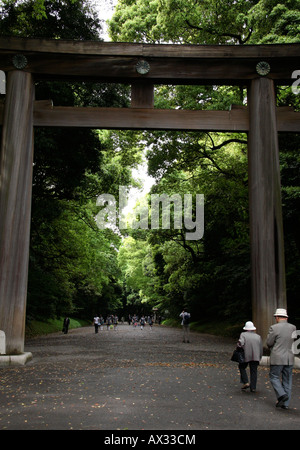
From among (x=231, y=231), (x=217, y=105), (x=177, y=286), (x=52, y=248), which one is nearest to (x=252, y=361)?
(x=217, y=105)

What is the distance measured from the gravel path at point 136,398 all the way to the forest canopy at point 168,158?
26.1 ft

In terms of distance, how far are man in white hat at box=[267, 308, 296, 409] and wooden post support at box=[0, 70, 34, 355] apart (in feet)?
21.8

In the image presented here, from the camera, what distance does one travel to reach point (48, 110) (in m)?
12.1

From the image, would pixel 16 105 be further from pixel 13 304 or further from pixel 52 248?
pixel 52 248

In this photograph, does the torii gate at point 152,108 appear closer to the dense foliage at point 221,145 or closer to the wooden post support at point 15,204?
the wooden post support at point 15,204

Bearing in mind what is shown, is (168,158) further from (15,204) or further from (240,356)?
(240,356)

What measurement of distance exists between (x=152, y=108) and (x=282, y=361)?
25.7ft

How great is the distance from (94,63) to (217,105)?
739 centimetres

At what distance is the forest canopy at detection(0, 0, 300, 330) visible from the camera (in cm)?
1659

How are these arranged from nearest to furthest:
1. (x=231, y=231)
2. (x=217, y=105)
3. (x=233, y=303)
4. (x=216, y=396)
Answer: (x=216, y=396) < (x=217, y=105) < (x=233, y=303) < (x=231, y=231)

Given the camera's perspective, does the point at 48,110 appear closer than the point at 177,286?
Yes

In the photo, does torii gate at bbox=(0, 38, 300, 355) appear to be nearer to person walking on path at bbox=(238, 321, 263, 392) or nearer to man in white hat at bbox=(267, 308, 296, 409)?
person walking on path at bbox=(238, 321, 263, 392)

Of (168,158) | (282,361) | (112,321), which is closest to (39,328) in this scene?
(168,158)

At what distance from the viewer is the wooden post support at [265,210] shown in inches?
435
